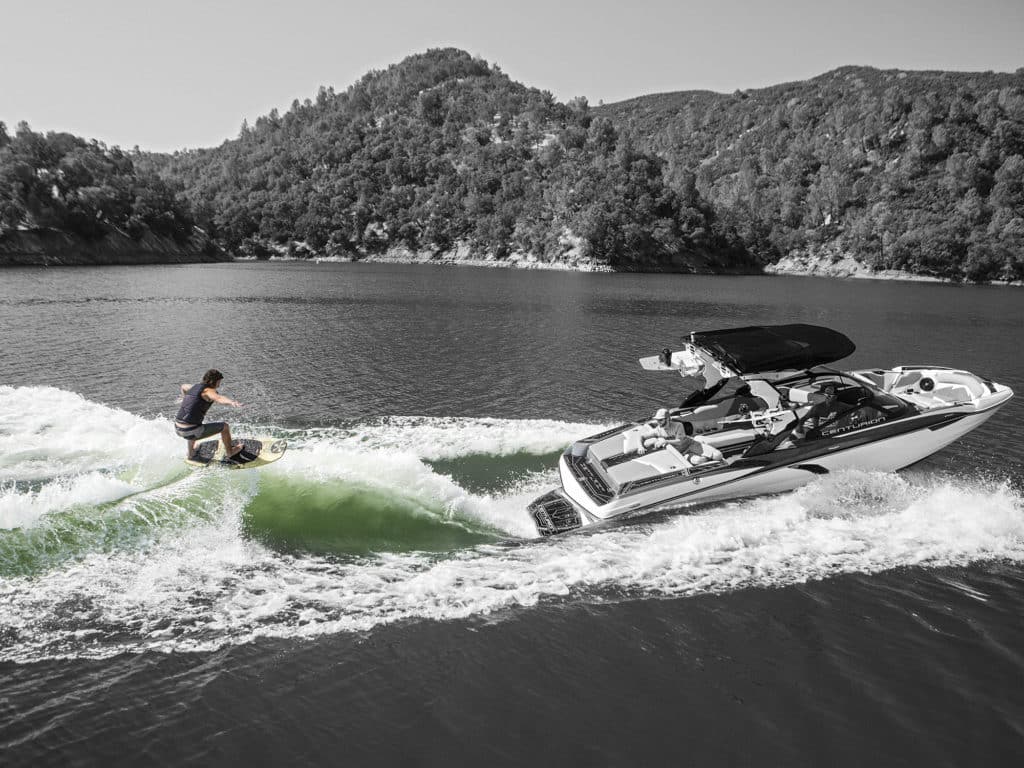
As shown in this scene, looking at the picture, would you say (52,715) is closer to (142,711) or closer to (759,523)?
(142,711)

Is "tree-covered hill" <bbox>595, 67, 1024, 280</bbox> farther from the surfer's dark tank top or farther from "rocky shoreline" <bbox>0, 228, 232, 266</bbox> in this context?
the surfer's dark tank top

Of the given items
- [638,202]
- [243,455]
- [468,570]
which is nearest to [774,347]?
[468,570]

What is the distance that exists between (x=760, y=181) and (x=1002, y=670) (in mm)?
196789

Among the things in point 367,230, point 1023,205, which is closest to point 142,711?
point 1023,205

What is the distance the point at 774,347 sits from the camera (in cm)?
1455

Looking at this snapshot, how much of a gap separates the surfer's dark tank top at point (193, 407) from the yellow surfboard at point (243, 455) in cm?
64

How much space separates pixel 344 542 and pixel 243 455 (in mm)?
3486

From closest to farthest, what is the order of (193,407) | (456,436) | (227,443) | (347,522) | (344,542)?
1. (344,542)
2. (347,522)
3. (193,407)
4. (227,443)
5. (456,436)

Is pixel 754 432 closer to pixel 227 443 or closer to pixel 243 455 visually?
pixel 243 455

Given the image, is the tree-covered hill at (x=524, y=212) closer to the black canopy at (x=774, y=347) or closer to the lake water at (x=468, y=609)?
the black canopy at (x=774, y=347)

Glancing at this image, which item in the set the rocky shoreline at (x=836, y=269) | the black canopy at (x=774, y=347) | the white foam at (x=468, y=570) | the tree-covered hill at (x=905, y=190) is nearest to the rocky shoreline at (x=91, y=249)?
the white foam at (x=468, y=570)

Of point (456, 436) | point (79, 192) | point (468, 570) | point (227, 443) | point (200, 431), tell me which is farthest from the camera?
point (79, 192)

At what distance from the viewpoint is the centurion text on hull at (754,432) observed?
500 inches

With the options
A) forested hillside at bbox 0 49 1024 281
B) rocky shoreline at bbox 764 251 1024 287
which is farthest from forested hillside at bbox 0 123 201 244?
rocky shoreline at bbox 764 251 1024 287
